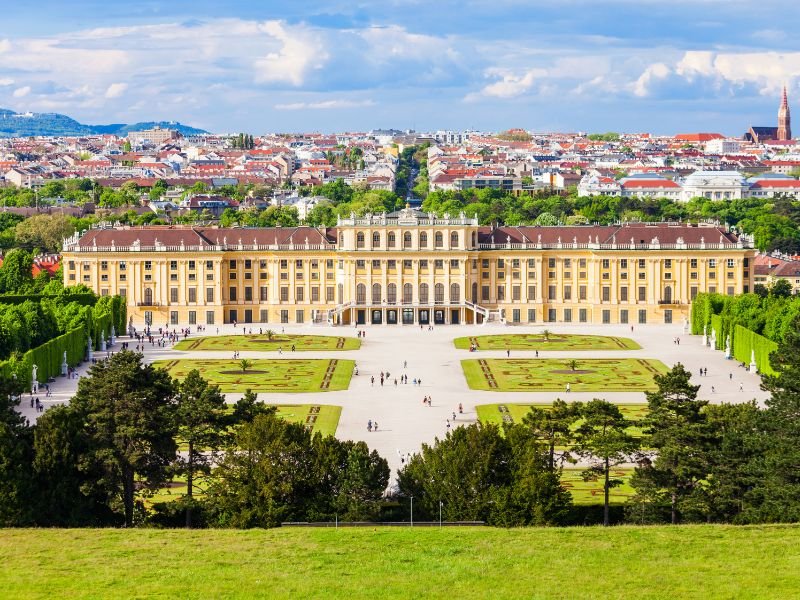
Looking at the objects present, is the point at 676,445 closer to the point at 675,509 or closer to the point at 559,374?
the point at 675,509

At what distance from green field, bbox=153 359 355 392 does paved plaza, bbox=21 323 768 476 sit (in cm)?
138

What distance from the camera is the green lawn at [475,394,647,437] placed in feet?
220

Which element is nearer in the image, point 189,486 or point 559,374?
point 189,486

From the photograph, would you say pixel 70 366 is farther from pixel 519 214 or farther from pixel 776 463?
pixel 519 214

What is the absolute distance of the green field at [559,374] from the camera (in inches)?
3093

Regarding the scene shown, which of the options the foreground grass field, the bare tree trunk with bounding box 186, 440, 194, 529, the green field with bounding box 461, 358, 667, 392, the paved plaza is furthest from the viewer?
the green field with bounding box 461, 358, 667, 392

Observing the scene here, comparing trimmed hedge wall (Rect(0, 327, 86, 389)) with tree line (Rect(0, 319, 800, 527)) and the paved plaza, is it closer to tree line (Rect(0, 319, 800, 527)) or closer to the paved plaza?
the paved plaza

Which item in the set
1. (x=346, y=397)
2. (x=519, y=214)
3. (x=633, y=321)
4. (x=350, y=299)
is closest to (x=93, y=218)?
(x=519, y=214)

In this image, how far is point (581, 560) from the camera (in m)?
35.5

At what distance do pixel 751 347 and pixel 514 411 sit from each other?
2311cm

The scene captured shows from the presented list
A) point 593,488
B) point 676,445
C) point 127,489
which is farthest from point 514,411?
point 127,489

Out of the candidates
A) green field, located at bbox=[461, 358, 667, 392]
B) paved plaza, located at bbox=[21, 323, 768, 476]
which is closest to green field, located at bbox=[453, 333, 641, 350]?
paved plaza, located at bbox=[21, 323, 768, 476]

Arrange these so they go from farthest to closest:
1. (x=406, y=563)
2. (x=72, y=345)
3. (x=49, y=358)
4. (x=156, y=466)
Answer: (x=72, y=345)
(x=49, y=358)
(x=156, y=466)
(x=406, y=563)

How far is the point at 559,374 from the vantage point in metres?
84.4
